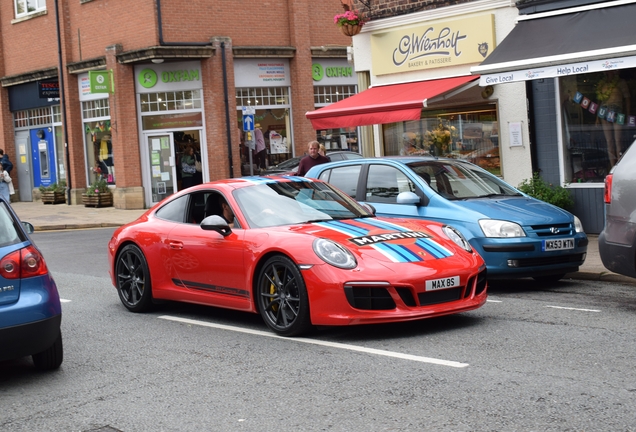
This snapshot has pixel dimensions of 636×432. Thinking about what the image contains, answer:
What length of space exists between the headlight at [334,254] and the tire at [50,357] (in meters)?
2.14

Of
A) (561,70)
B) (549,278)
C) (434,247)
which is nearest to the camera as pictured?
(434,247)

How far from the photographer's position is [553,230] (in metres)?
9.84

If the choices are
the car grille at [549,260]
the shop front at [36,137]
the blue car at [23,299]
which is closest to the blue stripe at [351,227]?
the car grille at [549,260]

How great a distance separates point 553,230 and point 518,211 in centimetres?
43

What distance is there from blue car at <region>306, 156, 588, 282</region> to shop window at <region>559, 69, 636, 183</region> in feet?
14.1

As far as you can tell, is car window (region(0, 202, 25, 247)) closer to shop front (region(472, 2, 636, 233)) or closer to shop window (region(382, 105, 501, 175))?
shop front (region(472, 2, 636, 233))

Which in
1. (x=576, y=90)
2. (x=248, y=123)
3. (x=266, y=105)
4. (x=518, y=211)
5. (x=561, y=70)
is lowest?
(x=518, y=211)

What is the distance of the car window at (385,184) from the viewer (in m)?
10.6

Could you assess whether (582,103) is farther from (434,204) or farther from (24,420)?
(24,420)

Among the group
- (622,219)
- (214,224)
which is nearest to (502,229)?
(622,219)

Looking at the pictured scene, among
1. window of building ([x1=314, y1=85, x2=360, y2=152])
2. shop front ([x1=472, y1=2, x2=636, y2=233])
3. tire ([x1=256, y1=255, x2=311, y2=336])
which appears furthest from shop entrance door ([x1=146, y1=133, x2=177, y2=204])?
tire ([x1=256, y1=255, x2=311, y2=336])

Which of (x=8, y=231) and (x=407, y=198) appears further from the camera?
(x=407, y=198)

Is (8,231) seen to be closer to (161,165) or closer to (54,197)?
(161,165)

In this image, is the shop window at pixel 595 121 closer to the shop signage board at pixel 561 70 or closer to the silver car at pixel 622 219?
the shop signage board at pixel 561 70
